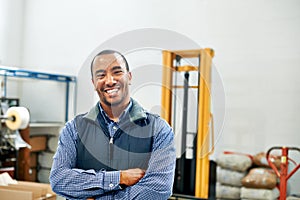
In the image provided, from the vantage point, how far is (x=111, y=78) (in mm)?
1749

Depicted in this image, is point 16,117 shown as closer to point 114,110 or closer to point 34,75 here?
point 34,75

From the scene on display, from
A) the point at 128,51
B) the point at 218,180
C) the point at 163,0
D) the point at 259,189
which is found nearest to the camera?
the point at 128,51

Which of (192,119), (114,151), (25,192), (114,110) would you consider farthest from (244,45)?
(114,151)

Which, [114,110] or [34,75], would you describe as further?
[34,75]

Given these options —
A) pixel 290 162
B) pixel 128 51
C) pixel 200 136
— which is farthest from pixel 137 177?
pixel 290 162

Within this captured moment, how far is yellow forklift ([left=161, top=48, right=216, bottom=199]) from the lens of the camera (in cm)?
374

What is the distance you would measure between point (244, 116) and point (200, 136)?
0.70 metres

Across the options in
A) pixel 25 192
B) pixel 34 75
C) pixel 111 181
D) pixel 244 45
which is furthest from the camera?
pixel 34 75

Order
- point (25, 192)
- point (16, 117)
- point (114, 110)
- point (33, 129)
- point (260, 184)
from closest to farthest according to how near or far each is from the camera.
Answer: point (114, 110) → point (25, 192) → point (260, 184) → point (16, 117) → point (33, 129)

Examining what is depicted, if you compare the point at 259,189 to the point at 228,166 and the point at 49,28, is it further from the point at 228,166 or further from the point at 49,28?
the point at 49,28

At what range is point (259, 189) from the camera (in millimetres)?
3662

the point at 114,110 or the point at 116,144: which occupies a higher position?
the point at 114,110

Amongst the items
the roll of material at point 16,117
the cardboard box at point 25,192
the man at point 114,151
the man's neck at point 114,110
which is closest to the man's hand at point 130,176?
the man at point 114,151

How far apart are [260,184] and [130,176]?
7.23 feet
